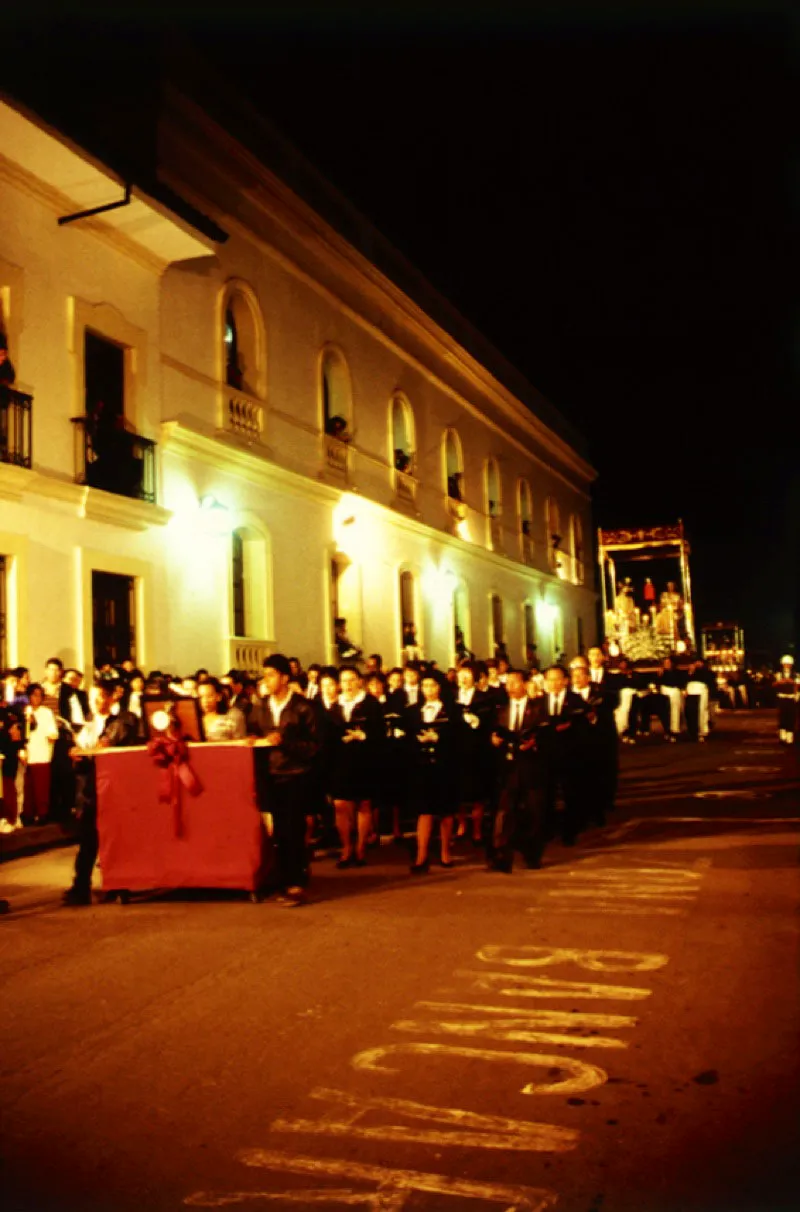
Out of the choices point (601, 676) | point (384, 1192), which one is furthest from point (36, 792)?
point (384, 1192)

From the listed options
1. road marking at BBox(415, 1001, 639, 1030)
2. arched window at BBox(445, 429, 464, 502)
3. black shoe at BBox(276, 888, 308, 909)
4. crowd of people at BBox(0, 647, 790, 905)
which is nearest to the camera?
road marking at BBox(415, 1001, 639, 1030)

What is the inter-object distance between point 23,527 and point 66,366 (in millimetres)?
2585

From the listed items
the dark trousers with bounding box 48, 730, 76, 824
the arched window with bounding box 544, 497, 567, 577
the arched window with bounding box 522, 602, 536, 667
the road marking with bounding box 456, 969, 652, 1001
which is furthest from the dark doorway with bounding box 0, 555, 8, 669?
the arched window with bounding box 544, 497, 567, 577

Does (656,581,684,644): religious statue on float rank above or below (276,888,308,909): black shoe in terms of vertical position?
above

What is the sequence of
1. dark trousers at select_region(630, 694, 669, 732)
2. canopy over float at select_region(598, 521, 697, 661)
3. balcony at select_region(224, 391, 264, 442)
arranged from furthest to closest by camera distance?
canopy over float at select_region(598, 521, 697, 661)
dark trousers at select_region(630, 694, 669, 732)
balcony at select_region(224, 391, 264, 442)

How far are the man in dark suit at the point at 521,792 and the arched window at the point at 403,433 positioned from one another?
16537 mm

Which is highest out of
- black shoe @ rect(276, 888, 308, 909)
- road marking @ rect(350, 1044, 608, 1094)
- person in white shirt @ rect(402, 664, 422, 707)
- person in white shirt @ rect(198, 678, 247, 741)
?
person in white shirt @ rect(402, 664, 422, 707)

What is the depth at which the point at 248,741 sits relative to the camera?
8266mm

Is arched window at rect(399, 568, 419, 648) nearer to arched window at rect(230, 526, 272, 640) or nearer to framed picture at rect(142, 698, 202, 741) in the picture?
arched window at rect(230, 526, 272, 640)

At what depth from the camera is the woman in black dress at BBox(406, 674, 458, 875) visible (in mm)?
9516

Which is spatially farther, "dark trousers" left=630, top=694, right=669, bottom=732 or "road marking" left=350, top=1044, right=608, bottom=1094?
"dark trousers" left=630, top=694, right=669, bottom=732

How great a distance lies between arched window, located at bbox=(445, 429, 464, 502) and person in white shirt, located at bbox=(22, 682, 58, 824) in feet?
59.9

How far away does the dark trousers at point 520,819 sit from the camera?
368 inches

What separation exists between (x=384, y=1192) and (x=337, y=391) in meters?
21.0
